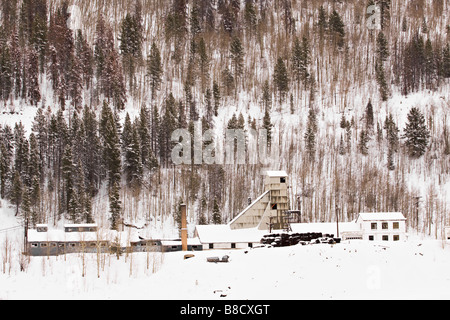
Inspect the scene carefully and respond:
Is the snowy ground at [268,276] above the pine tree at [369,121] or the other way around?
the other way around

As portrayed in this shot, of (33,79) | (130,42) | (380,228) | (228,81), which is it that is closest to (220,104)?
(228,81)

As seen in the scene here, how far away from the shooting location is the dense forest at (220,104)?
4594 inches

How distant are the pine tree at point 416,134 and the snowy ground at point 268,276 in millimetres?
72503

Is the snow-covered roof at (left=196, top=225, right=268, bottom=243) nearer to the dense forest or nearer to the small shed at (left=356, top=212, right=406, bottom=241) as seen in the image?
the small shed at (left=356, top=212, right=406, bottom=241)

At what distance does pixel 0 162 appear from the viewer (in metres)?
114

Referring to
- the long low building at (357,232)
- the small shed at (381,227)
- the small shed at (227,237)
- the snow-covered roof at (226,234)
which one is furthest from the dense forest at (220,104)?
the long low building at (357,232)

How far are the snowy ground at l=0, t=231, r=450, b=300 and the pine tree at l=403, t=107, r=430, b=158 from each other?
7250 centimetres

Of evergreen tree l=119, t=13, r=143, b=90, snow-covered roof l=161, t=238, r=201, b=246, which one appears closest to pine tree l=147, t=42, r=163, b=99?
evergreen tree l=119, t=13, r=143, b=90

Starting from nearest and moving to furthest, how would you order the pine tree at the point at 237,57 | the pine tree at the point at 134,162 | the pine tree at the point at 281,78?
the pine tree at the point at 134,162 < the pine tree at the point at 281,78 < the pine tree at the point at 237,57

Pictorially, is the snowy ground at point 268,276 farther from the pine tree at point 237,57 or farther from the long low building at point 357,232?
the pine tree at point 237,57

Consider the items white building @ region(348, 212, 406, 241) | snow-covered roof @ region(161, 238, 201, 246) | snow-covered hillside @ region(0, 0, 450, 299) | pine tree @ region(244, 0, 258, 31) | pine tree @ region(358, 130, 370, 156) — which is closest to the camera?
snow-covered roof @ region(161, 238, 201, 246)

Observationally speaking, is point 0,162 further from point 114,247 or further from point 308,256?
point 308,256

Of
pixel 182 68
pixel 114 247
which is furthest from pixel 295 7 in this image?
pixel 114 247

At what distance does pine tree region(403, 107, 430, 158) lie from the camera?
130m
